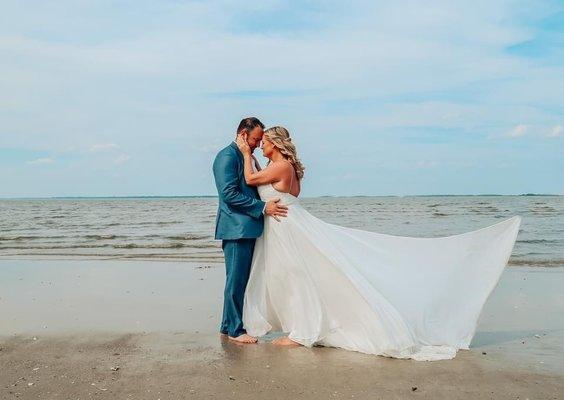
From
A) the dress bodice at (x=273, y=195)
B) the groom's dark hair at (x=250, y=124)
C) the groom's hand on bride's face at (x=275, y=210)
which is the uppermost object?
the groom's dark hair at (x=250, y=124)

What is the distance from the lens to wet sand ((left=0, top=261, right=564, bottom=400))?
486 centimetres

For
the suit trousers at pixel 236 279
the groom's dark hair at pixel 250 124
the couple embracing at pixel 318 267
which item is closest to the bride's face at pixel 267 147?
the couple embracing at pixel 318 267

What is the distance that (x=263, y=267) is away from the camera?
22.2 ft

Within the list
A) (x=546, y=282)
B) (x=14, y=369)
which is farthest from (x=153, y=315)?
(x=546, y=282)

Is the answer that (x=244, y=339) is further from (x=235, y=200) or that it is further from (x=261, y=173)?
(x=261, y=173)

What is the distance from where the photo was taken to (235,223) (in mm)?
6578

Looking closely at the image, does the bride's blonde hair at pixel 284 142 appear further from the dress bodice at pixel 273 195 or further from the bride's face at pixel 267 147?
the dress bodice at pixel 273 195

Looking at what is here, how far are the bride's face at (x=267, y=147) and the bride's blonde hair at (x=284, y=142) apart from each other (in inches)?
1.8

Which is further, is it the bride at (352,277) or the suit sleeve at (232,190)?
the suit sleeve at (232,190)

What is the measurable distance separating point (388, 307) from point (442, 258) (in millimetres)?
1023

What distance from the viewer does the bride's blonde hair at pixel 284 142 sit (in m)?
6.59

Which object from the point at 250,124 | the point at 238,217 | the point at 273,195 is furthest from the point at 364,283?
the point at 250,124

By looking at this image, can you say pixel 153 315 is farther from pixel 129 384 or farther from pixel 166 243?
pixel 166 243

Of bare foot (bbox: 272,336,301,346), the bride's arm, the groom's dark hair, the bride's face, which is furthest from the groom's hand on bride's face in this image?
bare foot (bbox: 272,336,301,346)
